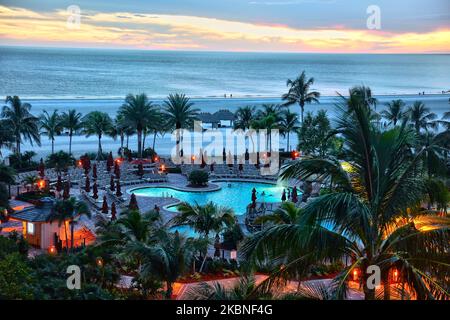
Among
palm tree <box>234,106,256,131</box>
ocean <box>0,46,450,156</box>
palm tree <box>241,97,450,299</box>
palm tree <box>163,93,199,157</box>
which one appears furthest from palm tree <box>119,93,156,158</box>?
palm tree <box>241,97,450,299</box>

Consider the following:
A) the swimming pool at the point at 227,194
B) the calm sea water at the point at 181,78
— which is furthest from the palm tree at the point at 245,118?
the calm sea water at the point at 181,78

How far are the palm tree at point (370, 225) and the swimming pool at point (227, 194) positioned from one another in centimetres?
1882

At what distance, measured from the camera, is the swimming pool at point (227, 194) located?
88.9 ft

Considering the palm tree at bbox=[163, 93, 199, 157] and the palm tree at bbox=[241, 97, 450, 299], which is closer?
the palm tree at bbox=[241, 97, 450, 299]

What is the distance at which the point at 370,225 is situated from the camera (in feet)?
21.9

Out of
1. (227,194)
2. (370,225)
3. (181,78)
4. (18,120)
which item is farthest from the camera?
(181,78)

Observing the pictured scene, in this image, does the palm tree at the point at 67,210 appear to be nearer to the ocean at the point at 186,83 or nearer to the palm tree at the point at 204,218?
the palm tree at the point at 204,218

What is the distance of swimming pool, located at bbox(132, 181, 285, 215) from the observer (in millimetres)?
27109

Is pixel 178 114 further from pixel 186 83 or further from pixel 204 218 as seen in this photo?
pixel 186 83

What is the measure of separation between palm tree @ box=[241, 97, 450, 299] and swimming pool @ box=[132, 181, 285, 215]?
18.8 metres

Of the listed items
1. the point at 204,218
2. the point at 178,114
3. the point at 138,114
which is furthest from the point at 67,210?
the point at 178,114

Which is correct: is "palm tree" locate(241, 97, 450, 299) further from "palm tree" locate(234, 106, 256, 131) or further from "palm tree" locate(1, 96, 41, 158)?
"palm tree" locate(234, 106, 256, 131)

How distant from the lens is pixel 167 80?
13275 cm

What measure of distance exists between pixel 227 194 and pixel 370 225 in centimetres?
2197
